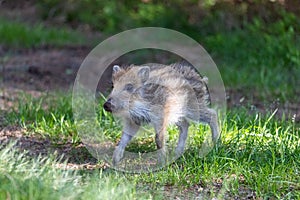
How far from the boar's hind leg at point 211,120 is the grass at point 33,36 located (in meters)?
6.69

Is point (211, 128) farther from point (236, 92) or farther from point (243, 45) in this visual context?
point (243, 45)

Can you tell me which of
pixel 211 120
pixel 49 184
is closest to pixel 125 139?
pixel 211 120

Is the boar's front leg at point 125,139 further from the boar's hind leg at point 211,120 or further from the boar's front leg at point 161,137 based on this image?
the boar's hind leg at point 211,120

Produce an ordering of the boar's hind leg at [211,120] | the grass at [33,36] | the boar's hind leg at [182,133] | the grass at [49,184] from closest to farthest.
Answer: the grass at [49,184]
the boar's hind leg at [182,133]
the boar's hind leg at [211,120]
the grass at [33,36]

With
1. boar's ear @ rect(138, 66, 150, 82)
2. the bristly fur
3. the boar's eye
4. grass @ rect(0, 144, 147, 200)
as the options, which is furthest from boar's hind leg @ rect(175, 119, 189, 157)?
grass @ rect(0, 144, 147, 200)

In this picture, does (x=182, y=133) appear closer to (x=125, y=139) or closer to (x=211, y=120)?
(x=211, y=120)

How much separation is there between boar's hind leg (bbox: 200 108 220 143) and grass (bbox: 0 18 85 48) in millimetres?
6686

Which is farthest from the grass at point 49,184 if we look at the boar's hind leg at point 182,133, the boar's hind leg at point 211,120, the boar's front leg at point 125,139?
the boar's hind leg at point 211,120

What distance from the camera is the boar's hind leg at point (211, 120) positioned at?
262 inches

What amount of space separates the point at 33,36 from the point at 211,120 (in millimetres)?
7206

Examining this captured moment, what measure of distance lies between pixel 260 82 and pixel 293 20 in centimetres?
180

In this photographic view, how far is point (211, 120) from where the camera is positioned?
263 inches

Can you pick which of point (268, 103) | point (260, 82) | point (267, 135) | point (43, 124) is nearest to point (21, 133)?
point (43, 124)

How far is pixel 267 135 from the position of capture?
6.71m
